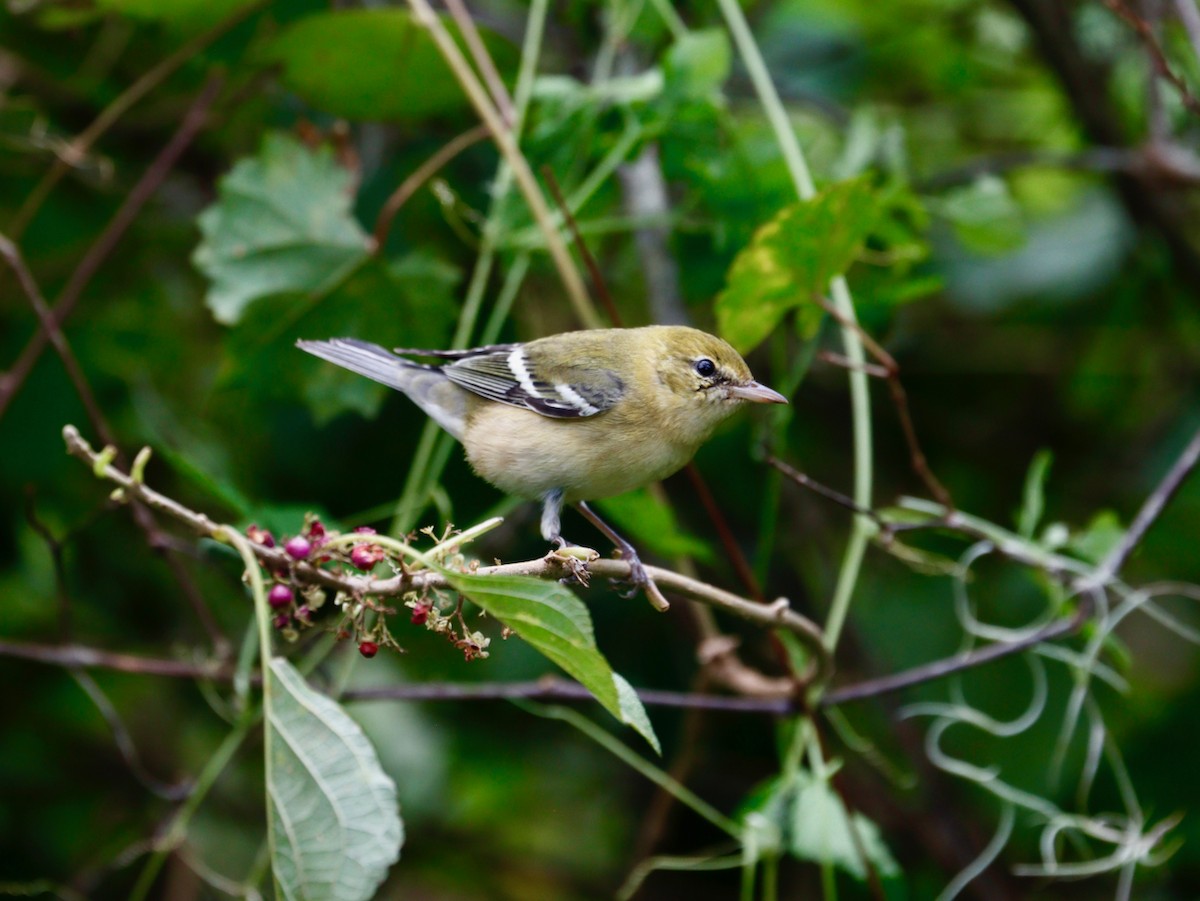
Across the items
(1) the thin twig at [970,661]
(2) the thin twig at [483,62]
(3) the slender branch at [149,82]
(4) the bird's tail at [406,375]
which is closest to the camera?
(1) the thin twig at [970,661]

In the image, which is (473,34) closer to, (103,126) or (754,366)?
(103,126)

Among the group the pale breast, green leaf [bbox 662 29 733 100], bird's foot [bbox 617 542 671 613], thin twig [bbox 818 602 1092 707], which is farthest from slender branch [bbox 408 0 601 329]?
thin twig [bbox 818 602 1092 707]

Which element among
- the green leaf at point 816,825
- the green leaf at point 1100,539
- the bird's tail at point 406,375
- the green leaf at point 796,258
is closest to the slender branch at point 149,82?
the bird's tail at point 406,375

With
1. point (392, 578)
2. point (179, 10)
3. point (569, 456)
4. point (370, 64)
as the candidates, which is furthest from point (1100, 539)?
point (179, 10)

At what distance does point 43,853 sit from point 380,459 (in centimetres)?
215

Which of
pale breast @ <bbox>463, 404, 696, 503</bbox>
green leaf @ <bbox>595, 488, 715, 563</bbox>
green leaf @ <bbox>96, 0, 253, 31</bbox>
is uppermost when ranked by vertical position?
green leaf @ <bbox>96, 0, 253, 31</bbox>

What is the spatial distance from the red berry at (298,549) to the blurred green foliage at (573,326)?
5.34 feet

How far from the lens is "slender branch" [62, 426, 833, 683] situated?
58.7 inches

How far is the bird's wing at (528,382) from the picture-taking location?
3273mm

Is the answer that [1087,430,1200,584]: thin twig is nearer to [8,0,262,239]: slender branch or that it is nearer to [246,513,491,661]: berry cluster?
[246,513,491,661]: berry cluster

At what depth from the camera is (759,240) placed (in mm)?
2750

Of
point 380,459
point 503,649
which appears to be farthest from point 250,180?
point 503,649

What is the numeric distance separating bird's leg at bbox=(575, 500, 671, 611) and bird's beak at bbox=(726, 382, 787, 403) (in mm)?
517

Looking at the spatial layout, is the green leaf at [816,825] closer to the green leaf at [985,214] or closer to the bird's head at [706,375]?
the bird's head at [706,375]
